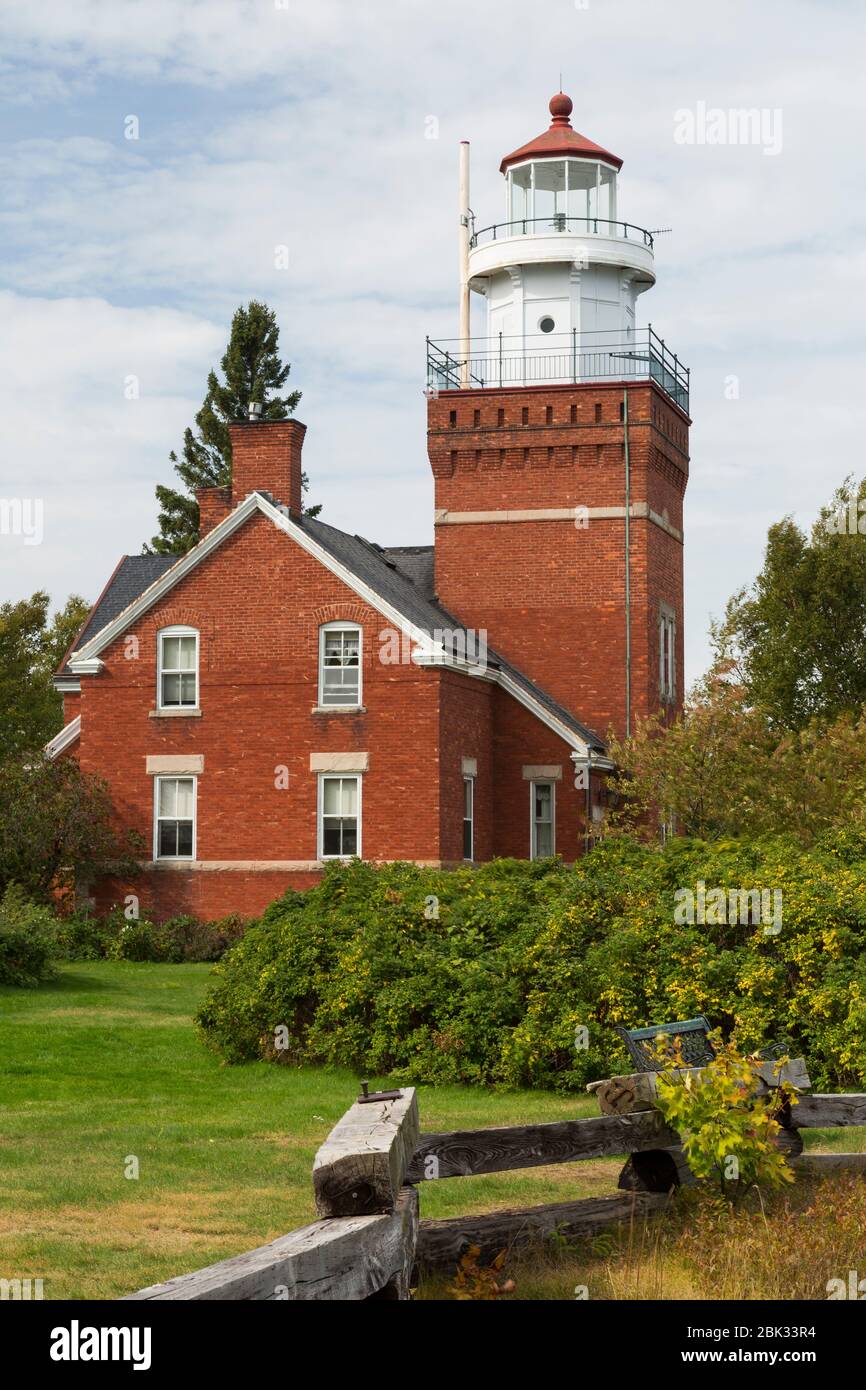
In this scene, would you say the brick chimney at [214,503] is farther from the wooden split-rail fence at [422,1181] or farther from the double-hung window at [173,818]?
the wooden split-rail fence at [422,1181]

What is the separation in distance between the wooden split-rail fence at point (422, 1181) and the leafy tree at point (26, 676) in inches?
1725

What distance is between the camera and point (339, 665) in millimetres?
34125

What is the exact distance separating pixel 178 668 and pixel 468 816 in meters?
6.66

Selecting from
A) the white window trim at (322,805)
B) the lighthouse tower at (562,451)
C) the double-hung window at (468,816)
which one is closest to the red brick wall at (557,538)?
the lighthouse tower at (562,451)

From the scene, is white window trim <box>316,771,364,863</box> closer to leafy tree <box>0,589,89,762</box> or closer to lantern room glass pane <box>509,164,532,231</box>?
lantern room glass pane <box>509,164,532,231</box>

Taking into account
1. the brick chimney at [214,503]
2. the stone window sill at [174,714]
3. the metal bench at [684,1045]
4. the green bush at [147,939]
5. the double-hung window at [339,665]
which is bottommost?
the green bush at [147,939]

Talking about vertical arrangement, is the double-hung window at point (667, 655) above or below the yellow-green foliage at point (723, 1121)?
above

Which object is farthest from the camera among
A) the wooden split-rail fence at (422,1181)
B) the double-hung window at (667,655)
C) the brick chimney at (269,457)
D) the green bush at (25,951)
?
the double-hung window at (667,655)

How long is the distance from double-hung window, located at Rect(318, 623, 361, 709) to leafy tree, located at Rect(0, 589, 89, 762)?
20561mm

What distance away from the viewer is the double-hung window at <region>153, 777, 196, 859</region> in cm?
3484

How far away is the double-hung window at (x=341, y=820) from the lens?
33.8 meters

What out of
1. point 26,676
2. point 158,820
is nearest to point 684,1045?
point 158,820

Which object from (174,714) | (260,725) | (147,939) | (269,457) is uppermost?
(269,457)

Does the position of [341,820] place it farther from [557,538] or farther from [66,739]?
[557,538]
